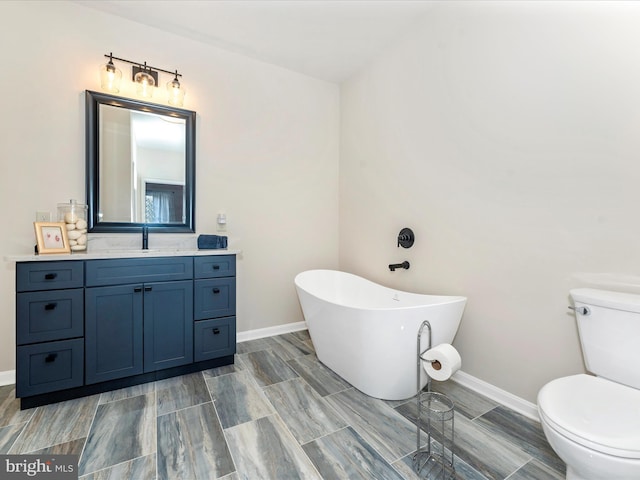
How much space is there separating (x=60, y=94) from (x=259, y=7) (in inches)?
62.9

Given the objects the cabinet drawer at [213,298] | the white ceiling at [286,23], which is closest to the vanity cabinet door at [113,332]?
the cabinet drawer at [213,298]

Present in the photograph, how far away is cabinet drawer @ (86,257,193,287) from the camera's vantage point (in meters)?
1.89

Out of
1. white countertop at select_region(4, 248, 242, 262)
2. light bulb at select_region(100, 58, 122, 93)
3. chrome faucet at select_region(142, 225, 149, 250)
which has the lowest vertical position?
white countertop at select_region(4, 248, 242, 262)

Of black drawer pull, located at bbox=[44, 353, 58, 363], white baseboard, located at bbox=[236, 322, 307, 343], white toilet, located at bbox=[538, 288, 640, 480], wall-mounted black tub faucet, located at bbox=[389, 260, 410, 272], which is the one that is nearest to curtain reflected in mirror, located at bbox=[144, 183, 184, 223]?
black drawer pull, located at bbox=[44, 353, 58, 363]

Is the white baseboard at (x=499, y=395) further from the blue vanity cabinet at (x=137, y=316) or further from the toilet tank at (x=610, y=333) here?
the blue vanity cabinet at (x=137, y=316)

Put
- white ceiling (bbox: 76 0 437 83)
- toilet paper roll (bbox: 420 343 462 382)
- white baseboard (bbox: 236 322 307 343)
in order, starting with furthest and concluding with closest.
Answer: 1. white baseboard (bbox: 236 322 307 343)
2. white ceiling (bbox: 76 0 437 83)
3. toilet paper roll (bbox: 420 343 462 382)

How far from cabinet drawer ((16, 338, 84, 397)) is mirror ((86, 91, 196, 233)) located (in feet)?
2.80

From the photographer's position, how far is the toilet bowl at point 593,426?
0.92 meters

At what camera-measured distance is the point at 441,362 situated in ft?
4.92

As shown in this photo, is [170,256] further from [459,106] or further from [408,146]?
[459,106]

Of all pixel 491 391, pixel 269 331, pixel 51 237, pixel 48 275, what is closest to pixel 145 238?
pixel 51 237

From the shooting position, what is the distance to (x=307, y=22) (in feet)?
7.80

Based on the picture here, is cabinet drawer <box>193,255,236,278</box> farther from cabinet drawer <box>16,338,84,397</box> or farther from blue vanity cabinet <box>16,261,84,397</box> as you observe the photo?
A: cabinet drawer <box>16,338,84,397</box>

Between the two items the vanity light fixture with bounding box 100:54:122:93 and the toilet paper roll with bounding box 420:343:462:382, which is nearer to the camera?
the toilet paper roll with bounding box 420:343:462:382
